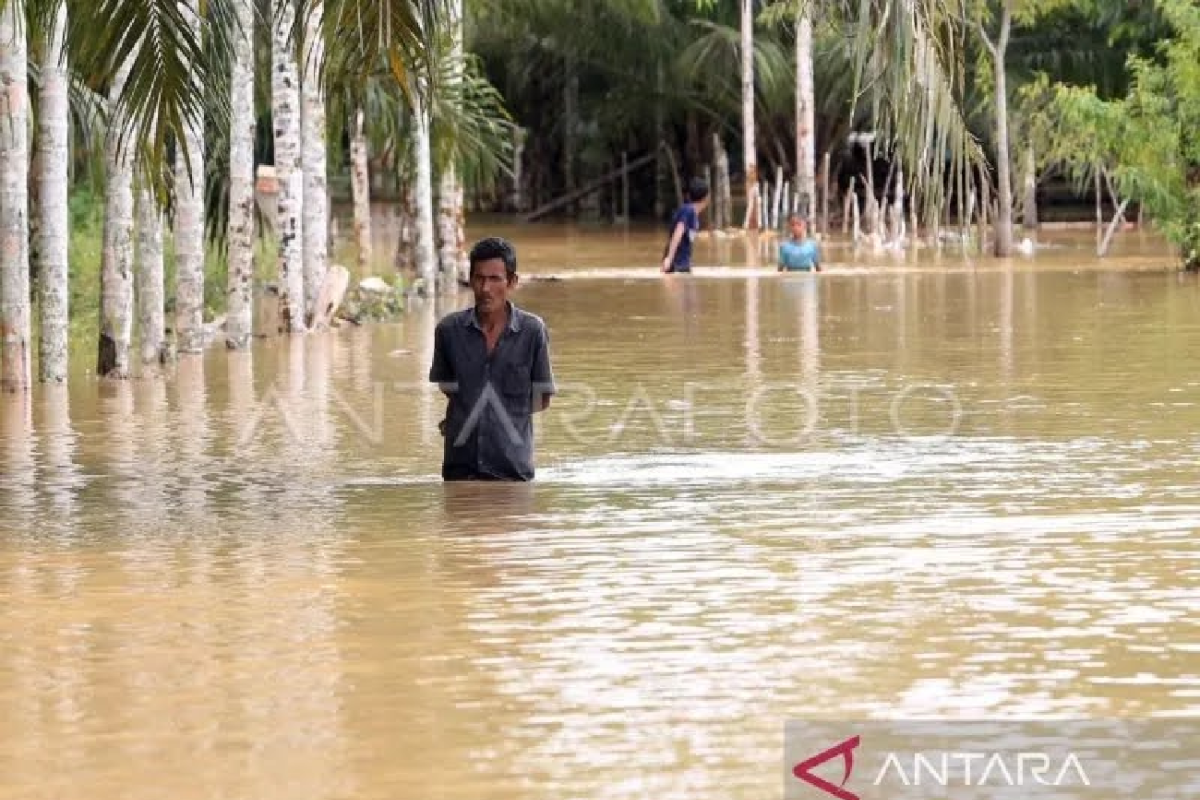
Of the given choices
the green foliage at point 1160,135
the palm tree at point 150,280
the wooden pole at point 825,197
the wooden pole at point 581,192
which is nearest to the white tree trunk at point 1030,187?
the wooden pole at point 825,197

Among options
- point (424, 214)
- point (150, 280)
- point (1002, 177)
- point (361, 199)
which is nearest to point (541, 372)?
point (150, 280)

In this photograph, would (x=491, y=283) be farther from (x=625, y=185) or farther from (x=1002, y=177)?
(x=625, y=185)

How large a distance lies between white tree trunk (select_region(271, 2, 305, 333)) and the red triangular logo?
14.4 metres

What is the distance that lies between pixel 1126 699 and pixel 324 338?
15.3m

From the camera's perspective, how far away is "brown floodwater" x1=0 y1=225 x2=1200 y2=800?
270 inches

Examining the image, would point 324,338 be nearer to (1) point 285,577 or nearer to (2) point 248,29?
(2) point 248,29

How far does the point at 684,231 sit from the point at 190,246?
13.9 meters

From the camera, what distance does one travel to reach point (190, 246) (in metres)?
18.8

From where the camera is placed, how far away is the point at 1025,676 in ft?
24.4

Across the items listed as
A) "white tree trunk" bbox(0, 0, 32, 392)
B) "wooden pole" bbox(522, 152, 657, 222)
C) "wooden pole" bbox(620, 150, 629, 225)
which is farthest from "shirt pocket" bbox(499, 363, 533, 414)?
"wooden pole" bbox(522, 152, 657, 222)

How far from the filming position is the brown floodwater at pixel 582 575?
686 centimetres

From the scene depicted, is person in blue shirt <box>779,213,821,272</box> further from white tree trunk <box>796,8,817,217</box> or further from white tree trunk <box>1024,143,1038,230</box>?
white tree trunk <box>796,8,817,217</box>

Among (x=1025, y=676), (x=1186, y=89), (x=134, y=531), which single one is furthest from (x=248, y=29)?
(x=1186, y=89)

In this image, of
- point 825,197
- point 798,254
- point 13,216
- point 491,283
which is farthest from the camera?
point 825,197
